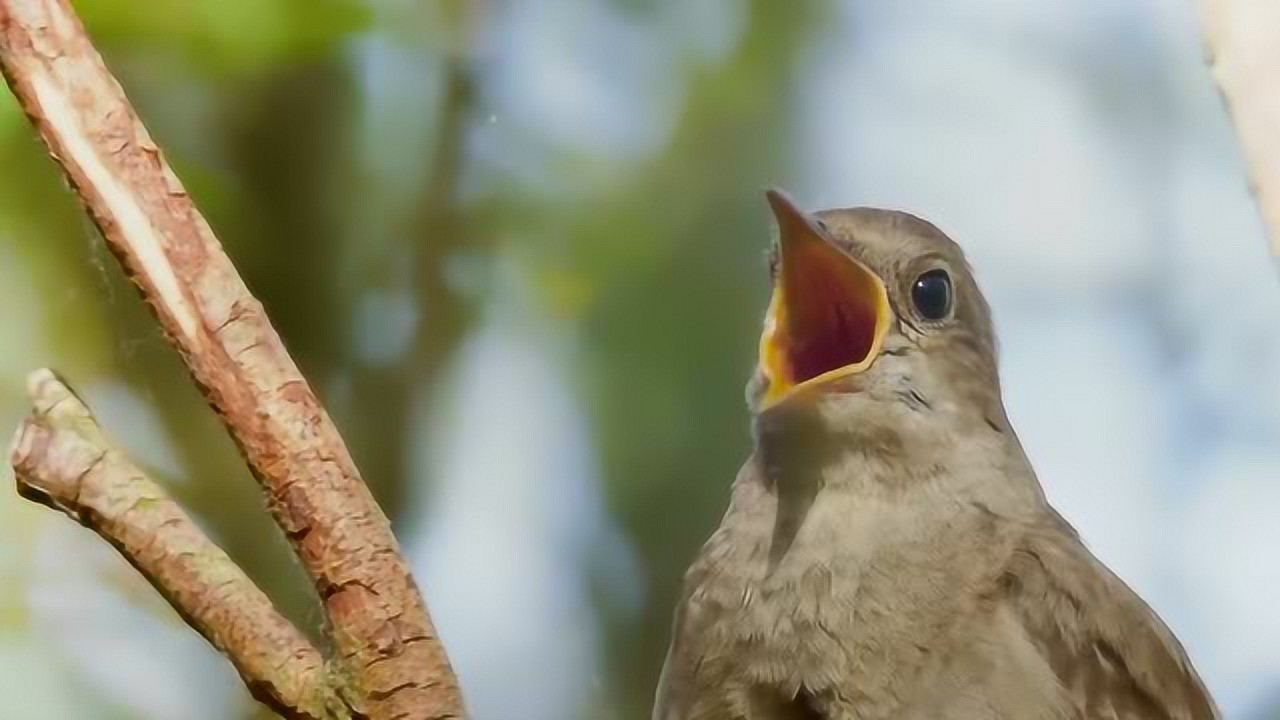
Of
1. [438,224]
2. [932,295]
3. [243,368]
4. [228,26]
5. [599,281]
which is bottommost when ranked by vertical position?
[932,295]

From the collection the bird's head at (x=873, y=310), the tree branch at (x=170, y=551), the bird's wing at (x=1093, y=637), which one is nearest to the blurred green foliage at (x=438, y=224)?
the bird's head at (x=873, y=310)

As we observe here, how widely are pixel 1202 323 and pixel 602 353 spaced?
30.7 inches

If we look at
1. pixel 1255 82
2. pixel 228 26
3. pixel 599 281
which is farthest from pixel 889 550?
pixel 228 26

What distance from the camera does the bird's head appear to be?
1274 millimetres

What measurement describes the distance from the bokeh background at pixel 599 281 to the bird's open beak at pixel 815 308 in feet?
1.99

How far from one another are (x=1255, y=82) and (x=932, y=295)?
31cm

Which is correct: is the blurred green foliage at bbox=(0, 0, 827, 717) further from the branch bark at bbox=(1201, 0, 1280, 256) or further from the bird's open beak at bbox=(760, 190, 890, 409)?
the branch bark at bbox=(1201, 0, 1280, 256)

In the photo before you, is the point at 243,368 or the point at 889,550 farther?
the point at 889,550

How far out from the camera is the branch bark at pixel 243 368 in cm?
96

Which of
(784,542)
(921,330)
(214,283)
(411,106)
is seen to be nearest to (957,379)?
(921,330)

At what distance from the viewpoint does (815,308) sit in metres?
1.32

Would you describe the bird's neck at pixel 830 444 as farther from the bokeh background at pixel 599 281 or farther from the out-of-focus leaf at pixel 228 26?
the out-of-focus leaf at pixel 228 26

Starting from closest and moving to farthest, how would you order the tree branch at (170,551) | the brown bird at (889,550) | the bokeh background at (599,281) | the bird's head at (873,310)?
1. the tree branch at (170,551)
2. the brown bird at (889,550)
3. the bird's head at (873,310)
4. the bokeh background at (599,281)

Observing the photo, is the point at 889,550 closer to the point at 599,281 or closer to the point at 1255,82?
the point at 1255,82
